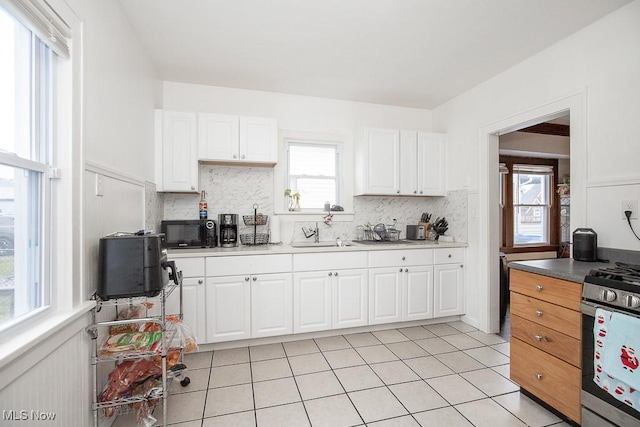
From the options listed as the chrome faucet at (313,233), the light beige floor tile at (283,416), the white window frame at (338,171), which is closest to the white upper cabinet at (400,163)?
the white window frame at (338,171)

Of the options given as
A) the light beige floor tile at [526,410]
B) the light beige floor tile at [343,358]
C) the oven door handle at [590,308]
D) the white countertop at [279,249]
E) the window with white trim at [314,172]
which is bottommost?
the light beige floor tile at [343,358]

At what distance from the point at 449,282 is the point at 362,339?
121 centimetres

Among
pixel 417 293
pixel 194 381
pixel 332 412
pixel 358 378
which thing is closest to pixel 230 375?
pixel 194 381

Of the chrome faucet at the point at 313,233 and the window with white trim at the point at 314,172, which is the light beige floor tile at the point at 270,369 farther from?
the window with white trim at the point at 314,172

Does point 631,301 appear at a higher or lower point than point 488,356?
higher

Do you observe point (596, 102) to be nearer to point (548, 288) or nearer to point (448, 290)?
point (548, 288)

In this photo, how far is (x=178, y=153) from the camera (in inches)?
112

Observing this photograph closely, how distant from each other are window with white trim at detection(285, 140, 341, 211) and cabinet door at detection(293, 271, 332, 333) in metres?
0.96

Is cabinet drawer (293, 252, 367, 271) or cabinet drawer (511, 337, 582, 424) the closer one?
cabinet drawer (511, 337, 582, 424)

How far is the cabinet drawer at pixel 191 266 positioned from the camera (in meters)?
2.51

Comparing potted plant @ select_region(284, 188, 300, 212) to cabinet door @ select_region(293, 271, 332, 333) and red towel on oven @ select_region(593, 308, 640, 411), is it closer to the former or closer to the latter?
cabinet door @ select_region(293, 271, 332, 333)

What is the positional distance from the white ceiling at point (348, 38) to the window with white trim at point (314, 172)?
0.71 metres

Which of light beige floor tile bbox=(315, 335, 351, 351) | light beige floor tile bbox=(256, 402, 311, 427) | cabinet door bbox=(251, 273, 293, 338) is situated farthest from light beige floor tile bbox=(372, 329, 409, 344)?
light beige floor tile bbox=(256, 402, 311, 427)

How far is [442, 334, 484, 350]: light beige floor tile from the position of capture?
2.72 meters
